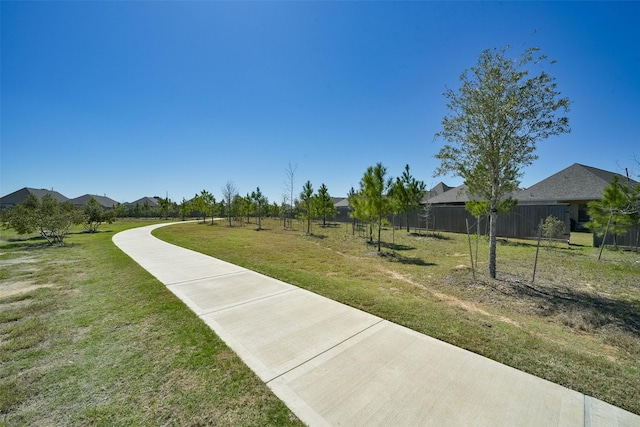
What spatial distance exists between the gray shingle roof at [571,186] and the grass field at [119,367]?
1030 inches

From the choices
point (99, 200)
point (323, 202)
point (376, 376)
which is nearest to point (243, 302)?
point (376, 376)

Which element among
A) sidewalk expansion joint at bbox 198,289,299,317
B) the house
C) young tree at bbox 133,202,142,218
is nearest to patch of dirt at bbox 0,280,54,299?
sidewalk expansion joint at bbox 198,289,299,317

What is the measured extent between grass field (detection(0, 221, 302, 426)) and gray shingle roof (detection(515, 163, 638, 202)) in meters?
26.2

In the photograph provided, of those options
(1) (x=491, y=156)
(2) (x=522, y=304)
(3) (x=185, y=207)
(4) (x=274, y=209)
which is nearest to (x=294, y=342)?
(2) (x=522, y=304)

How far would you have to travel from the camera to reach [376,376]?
2703 millimetres

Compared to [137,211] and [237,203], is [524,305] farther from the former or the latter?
[137,211]

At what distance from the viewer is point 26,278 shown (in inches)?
268

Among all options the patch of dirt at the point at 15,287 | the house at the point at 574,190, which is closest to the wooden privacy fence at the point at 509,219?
the house at the point at 574,190

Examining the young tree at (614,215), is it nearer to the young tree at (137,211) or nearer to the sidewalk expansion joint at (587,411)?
the sidewalk expansion joint at (587,411)

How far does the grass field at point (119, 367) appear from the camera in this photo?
224 centimetres

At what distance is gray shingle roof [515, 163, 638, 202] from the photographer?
63.7 feet

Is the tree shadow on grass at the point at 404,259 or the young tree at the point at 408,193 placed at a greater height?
the young tree at the point at 408,193

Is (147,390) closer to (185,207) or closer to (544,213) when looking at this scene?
(544,213)

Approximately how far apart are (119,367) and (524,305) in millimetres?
7249
